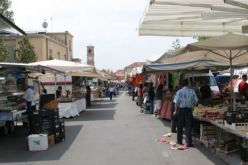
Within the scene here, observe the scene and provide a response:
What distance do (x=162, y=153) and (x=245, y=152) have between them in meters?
2.69

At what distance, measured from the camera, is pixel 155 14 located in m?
12.2

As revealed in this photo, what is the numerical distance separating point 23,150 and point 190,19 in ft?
19.5

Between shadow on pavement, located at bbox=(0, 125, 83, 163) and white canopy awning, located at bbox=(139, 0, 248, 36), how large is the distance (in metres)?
4.23

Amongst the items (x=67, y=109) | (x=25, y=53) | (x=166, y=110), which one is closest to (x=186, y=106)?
(x=166, y=110)

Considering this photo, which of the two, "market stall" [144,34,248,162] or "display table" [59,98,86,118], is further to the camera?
"display table" [59,98,86,118]

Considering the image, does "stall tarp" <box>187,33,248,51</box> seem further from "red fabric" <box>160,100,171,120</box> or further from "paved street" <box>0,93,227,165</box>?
"red fabric" <box>160,100,171,120</box>

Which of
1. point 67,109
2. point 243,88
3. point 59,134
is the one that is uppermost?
point 243,88

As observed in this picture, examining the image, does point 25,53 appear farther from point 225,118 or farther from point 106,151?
point 225,118

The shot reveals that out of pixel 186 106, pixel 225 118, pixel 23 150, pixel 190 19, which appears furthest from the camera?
pixel 190 19

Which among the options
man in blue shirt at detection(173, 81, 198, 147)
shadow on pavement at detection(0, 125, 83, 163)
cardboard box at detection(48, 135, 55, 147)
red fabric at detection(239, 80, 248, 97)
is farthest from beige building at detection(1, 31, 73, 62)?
man in blue shirt at detection(173, 81, 198, 147)

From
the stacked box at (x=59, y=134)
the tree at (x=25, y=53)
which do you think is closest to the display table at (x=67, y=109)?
→ the stacked box at (x=59, y=134)

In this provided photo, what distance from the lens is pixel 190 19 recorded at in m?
13.2

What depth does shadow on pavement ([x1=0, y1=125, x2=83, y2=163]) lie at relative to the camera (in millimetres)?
11664

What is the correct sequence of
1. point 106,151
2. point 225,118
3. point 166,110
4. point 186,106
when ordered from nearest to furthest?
point 225,118 → point 106,151 → point 186,106 → point 166,110
